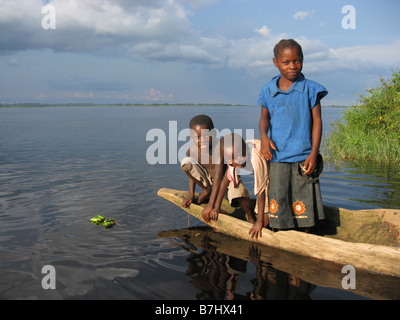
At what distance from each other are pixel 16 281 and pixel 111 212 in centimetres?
234

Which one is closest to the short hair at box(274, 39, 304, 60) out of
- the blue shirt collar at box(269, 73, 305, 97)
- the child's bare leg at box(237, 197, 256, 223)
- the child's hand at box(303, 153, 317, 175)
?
the blue shirt collar at box(269, 73, 305, 97)

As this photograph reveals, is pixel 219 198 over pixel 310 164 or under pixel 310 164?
under

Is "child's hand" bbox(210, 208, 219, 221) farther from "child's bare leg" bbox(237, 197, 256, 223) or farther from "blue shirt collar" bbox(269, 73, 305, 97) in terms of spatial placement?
"blue shirt collar" bbox(269, 73, 305, 97)

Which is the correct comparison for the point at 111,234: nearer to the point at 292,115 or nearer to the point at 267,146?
the point at 267,146

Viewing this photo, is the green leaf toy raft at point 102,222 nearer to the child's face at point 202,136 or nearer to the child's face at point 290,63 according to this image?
the child's face at point 202,136

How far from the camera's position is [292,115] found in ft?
11.4

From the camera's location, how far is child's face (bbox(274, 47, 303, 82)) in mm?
3256

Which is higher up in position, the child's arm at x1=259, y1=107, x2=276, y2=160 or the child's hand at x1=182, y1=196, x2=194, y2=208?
the child's arm at x1=259, y1=107, x2=276, y2=160

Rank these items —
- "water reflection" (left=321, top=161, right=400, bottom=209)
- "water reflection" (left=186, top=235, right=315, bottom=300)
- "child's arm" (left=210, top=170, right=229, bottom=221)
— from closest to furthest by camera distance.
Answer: "water reflection" (left=186, top=235, right=315, bottom=300) < "child's arm" (left=210, top=170, right=229, bottom=221) < "water reflection" (left=321, top=161, right=400, bottom=209)

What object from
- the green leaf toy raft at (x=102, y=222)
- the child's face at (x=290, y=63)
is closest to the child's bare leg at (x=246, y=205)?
the child's face at (x=290, y=63)

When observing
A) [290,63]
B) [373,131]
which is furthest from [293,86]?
[373,131]

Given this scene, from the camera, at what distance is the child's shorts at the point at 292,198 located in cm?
364

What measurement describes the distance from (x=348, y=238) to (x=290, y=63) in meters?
2.16
